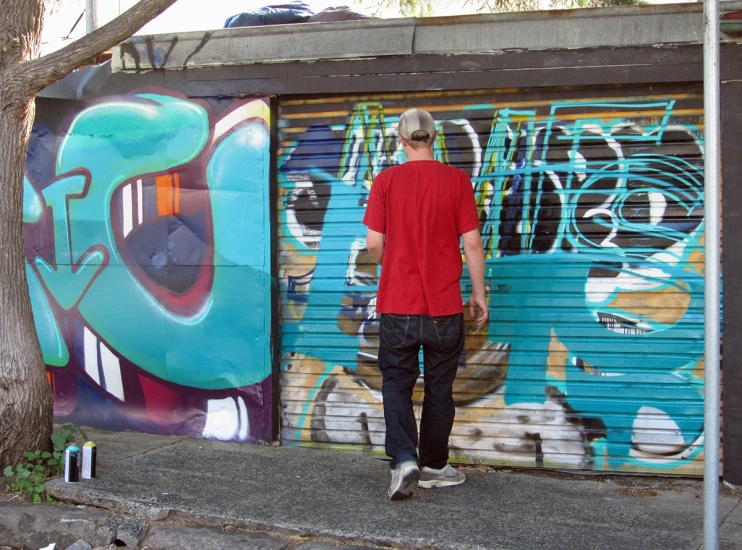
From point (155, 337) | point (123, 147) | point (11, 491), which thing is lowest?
point (11, 491)

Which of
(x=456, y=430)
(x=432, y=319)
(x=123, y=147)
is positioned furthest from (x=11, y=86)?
(x=456, y=430)

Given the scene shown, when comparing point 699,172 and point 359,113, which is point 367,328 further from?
point 699,172

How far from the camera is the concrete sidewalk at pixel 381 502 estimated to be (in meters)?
3.74

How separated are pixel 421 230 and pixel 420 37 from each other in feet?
4.93

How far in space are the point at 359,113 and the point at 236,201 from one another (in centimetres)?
103

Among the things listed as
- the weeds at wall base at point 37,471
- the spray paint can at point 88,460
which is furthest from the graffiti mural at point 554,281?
the weeds at wall base at point 37,471

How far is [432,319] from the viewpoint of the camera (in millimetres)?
4211

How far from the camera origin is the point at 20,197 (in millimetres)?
4758

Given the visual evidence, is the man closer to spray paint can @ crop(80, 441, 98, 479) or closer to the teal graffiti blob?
the teal graffiti blob

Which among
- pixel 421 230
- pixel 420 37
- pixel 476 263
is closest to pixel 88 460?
pixel 421 230

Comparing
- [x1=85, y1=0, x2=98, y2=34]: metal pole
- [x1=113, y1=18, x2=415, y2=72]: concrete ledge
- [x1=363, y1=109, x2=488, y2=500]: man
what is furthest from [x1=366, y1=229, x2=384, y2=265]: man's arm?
[x1=85, y1=0, x2=98, y2=34]: metal pole

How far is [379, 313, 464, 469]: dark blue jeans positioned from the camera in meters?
4.21

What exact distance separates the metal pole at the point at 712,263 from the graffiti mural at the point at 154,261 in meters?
3.09

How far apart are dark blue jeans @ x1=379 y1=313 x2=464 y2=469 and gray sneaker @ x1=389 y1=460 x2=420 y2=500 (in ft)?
0.12
